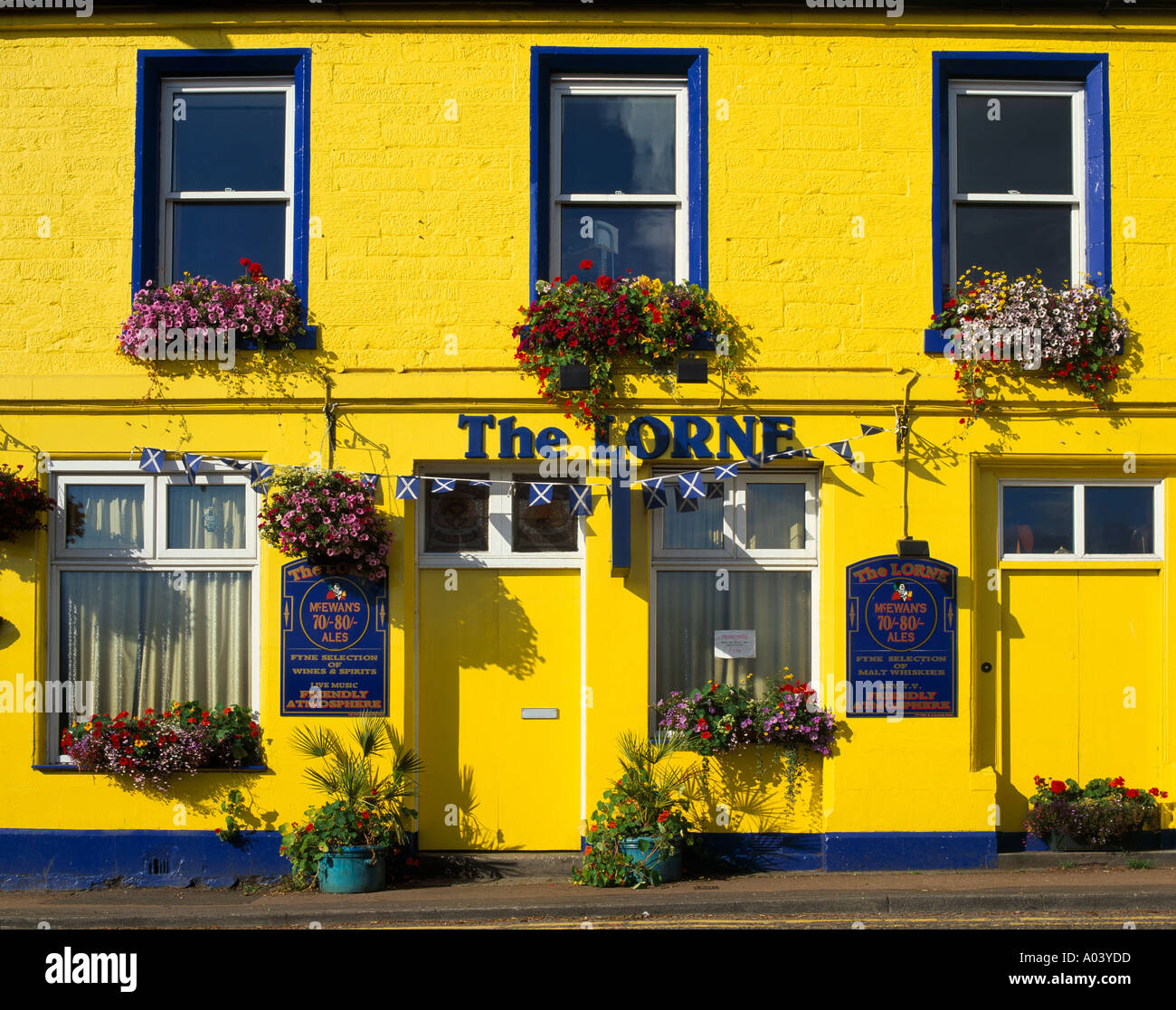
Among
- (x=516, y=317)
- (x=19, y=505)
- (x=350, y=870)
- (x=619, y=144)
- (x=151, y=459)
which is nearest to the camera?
(x=350, y=870)

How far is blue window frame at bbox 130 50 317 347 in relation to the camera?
9383mm

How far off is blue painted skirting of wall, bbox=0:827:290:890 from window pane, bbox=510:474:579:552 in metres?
3.06

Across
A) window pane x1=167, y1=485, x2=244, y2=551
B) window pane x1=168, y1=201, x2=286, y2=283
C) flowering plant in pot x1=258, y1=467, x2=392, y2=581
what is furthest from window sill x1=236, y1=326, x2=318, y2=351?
window pane x1=167, y1=485, x2=244, y2=551

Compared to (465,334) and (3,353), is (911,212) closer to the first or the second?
A: (465,334)

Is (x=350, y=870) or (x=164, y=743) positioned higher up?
(x=164, y=743)

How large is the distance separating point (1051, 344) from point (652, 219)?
3402mm

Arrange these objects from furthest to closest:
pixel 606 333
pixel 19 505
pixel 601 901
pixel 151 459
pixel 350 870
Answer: pixel 606 333
pixel 19 505
pixel 151 459
pixel 350 870
pixel 601 901

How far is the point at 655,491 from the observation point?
348 inches

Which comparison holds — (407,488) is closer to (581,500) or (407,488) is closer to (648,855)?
(581,500)

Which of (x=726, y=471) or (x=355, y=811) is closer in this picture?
(x=355, y=811)

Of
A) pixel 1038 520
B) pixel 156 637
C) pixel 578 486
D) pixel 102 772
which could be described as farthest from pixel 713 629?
pixel 102 772

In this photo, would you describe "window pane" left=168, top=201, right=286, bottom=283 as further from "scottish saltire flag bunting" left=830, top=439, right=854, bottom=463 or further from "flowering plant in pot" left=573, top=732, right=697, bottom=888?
"flowering plant in pot" left=573, top=732, right=697, bottom=888

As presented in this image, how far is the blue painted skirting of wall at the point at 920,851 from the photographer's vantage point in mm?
8875

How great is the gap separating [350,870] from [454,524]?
9.25ft
